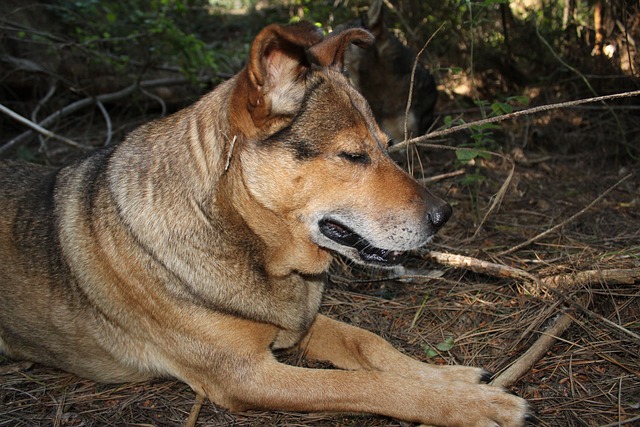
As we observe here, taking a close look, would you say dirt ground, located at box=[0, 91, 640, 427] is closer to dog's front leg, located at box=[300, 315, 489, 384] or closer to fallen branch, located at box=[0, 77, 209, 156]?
dog's front leg, located at box=[300, 315, 489, 384]

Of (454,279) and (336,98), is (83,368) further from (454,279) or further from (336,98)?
(454,279)

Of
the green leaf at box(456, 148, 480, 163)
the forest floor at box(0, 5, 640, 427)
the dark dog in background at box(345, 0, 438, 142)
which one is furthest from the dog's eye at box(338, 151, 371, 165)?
the dark dog in background at box(345, 0, 438, 142)

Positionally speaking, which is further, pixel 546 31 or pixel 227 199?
pixel 546 31

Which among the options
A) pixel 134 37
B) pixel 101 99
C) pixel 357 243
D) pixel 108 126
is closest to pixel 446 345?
pixel 357 243

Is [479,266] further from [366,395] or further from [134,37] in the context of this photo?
[134,37]

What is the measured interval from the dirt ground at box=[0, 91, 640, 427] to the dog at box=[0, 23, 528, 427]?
0.63ft

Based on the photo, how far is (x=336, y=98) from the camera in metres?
2.93

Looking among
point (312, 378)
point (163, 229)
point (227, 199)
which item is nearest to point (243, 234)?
point (227, 199)

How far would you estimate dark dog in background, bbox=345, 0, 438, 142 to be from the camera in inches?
243

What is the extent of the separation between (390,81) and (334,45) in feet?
11.5

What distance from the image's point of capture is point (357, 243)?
3.06m

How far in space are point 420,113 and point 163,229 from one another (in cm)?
429

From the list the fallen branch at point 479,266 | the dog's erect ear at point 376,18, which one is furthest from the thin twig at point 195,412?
the dog's erect ear at point 376,18

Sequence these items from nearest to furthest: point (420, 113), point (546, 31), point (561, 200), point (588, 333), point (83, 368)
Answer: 1. point (588, 333)
2. point (83, 368)
3. point (561, 200)
4. point (420, 113)
5. point (546, 31)
